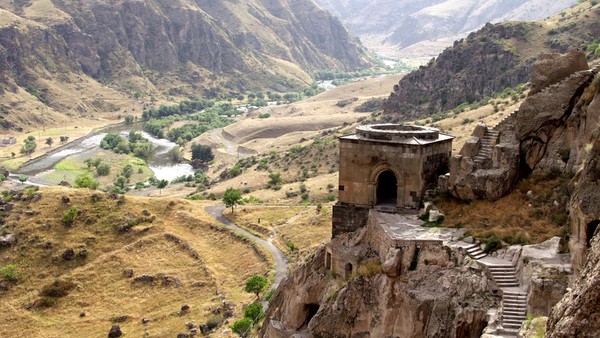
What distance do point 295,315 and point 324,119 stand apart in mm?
119461

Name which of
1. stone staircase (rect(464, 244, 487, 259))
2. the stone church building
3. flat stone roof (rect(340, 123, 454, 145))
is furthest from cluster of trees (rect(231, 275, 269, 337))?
stone staircase (rect(464, 244, 487, 259))

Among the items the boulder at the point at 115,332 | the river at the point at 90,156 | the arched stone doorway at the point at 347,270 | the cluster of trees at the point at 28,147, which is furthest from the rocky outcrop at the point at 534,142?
the cluster of trees at the point at 28,147

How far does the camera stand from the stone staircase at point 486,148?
26.7 m

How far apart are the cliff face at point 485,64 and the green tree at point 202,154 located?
44027mm

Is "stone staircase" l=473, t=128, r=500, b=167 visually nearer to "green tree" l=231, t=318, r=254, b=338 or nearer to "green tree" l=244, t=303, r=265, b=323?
"green tree" l=231, t=318, r=254, b=338

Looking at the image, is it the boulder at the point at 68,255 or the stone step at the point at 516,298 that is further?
the boulder at the point at 68,255

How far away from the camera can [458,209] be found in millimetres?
26188

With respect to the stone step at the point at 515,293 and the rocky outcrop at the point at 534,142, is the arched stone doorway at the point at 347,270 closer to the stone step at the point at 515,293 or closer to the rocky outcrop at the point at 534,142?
the rocky outcrop at the point at 534,142

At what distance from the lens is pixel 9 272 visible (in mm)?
57719

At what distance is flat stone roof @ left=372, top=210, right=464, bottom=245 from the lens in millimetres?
23547

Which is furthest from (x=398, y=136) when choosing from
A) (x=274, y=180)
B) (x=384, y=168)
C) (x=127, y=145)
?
(x=127, y=145)

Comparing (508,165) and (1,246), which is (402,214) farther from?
(1,246)

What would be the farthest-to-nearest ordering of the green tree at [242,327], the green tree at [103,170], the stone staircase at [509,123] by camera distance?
the green tree at [103,170] → the green tree at [242,327] → the stone staircase at [509,123]

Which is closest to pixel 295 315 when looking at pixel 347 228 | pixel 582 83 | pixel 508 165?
pixel 347 228
